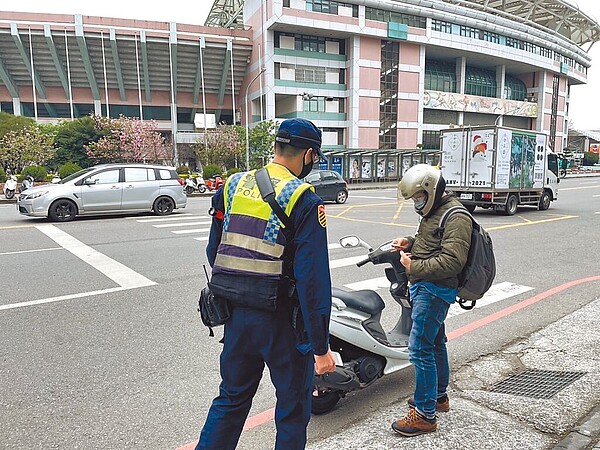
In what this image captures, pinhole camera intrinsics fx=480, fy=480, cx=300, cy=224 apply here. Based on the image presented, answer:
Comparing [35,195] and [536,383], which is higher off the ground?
[35,195]

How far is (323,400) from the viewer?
3289 mm

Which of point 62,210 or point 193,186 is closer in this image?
point 62,210

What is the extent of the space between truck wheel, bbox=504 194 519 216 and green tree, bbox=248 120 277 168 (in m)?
22.4

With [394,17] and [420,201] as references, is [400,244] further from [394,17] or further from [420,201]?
[394,17]

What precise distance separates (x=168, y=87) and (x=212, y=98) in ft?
16.2

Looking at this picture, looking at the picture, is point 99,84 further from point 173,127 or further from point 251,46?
point 251,46

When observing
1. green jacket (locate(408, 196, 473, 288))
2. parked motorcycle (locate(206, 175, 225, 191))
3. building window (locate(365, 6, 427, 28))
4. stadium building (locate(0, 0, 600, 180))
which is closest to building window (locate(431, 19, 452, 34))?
stadium building (locate(0, 0, 600, 180))

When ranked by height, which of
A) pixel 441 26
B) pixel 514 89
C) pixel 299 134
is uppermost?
pixel 441 26

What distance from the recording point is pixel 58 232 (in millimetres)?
11336

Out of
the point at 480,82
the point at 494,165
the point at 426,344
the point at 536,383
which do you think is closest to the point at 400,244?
the point at 426,344

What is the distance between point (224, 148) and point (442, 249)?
119 feet

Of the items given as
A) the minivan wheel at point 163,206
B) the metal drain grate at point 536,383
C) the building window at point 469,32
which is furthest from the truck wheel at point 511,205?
the building window at point 469,32

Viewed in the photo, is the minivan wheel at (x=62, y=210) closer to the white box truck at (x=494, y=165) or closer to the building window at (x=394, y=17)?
the white box truck at (x=494, y=165)

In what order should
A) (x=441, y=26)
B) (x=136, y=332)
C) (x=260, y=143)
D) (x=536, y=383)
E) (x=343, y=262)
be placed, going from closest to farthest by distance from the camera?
1. (x=536, y=383)
2. (x=136, y=332)
3. (x=343, y=262)
4. (x=260, y=143)
5. (x=441, y=26)
